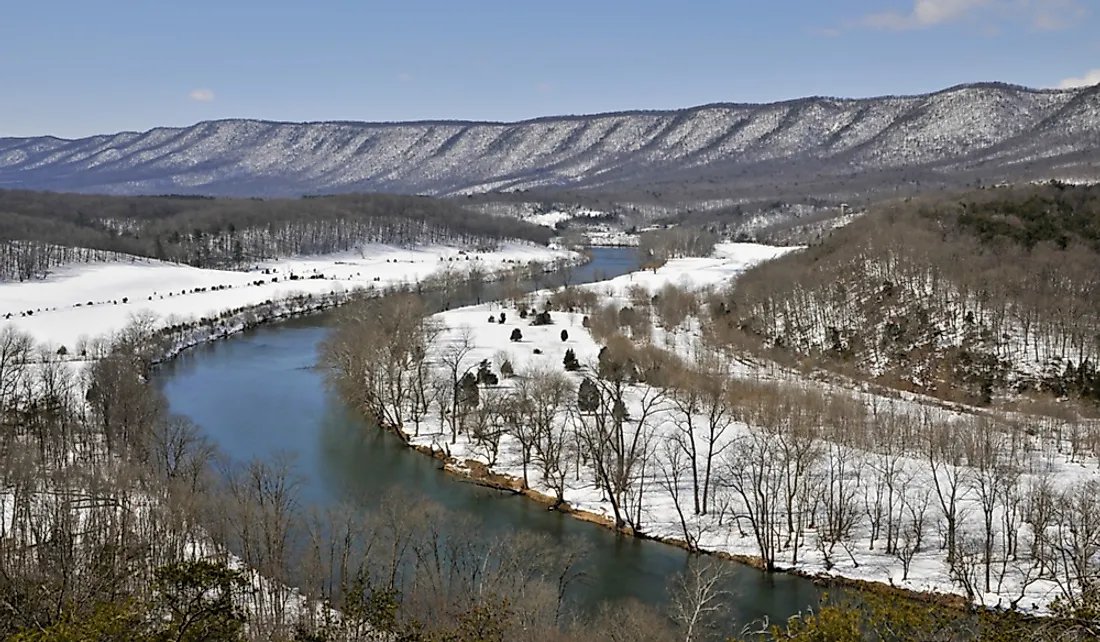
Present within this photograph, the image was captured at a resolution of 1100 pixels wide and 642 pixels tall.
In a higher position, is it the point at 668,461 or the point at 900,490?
the point at 900,490

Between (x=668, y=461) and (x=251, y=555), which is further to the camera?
(x=668, y=461)

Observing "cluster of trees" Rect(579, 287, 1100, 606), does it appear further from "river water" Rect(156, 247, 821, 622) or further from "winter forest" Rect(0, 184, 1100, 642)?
"river water" Rect(156, 247, 821, 622)

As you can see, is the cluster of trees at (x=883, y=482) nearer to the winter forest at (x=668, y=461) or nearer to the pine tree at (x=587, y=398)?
the winter forest at (x=668, y=461)

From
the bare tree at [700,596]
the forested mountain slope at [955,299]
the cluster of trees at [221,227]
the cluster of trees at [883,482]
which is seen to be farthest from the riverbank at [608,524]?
the cluster of trees at [221,227]

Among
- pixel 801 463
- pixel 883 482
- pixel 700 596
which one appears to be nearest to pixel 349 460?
pixel 801 463

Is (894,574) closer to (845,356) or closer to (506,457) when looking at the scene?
(506,457)

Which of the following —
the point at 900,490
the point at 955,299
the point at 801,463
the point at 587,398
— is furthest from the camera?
the point at 955,299

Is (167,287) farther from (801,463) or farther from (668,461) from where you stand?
(801,463)

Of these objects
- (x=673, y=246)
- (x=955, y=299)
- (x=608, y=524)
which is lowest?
(x=608, y=524)
